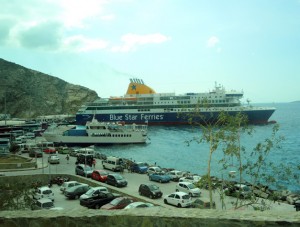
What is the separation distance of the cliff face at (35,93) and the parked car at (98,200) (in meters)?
82.0

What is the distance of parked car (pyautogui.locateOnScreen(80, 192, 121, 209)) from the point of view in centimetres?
1290

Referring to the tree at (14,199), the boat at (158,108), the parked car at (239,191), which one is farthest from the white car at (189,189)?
the boat at (158,108)

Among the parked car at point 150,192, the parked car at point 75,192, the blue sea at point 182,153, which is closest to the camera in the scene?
the parked car at point 75,192

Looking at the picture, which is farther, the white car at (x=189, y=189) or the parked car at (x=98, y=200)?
the white car at (x=189, y=189)

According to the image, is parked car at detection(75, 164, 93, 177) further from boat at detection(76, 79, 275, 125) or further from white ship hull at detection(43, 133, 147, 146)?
boat at detection(76, 79, 275, 125)

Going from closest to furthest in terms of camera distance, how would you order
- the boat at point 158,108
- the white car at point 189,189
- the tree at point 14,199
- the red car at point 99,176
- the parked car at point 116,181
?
the tree at point 14,199 < the white car at point 189,189 < the parked car at point 116,181 < the red car at point 99,176 < the boat at point 158,108

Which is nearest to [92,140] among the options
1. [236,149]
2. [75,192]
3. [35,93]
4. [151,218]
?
[75,192]

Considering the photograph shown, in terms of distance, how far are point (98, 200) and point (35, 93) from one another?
3660 inches

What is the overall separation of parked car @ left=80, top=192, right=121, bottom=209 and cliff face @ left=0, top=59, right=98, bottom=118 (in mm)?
82039

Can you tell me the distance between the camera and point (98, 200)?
42.9 ft

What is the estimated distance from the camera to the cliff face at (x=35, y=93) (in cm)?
9156

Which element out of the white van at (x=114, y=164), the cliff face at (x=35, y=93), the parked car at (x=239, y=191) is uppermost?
the cliff face at (x=35, y=93)

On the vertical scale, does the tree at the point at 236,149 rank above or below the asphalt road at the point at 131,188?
above

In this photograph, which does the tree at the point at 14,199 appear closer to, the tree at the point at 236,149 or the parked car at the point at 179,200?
the tree at the point at 236,149
